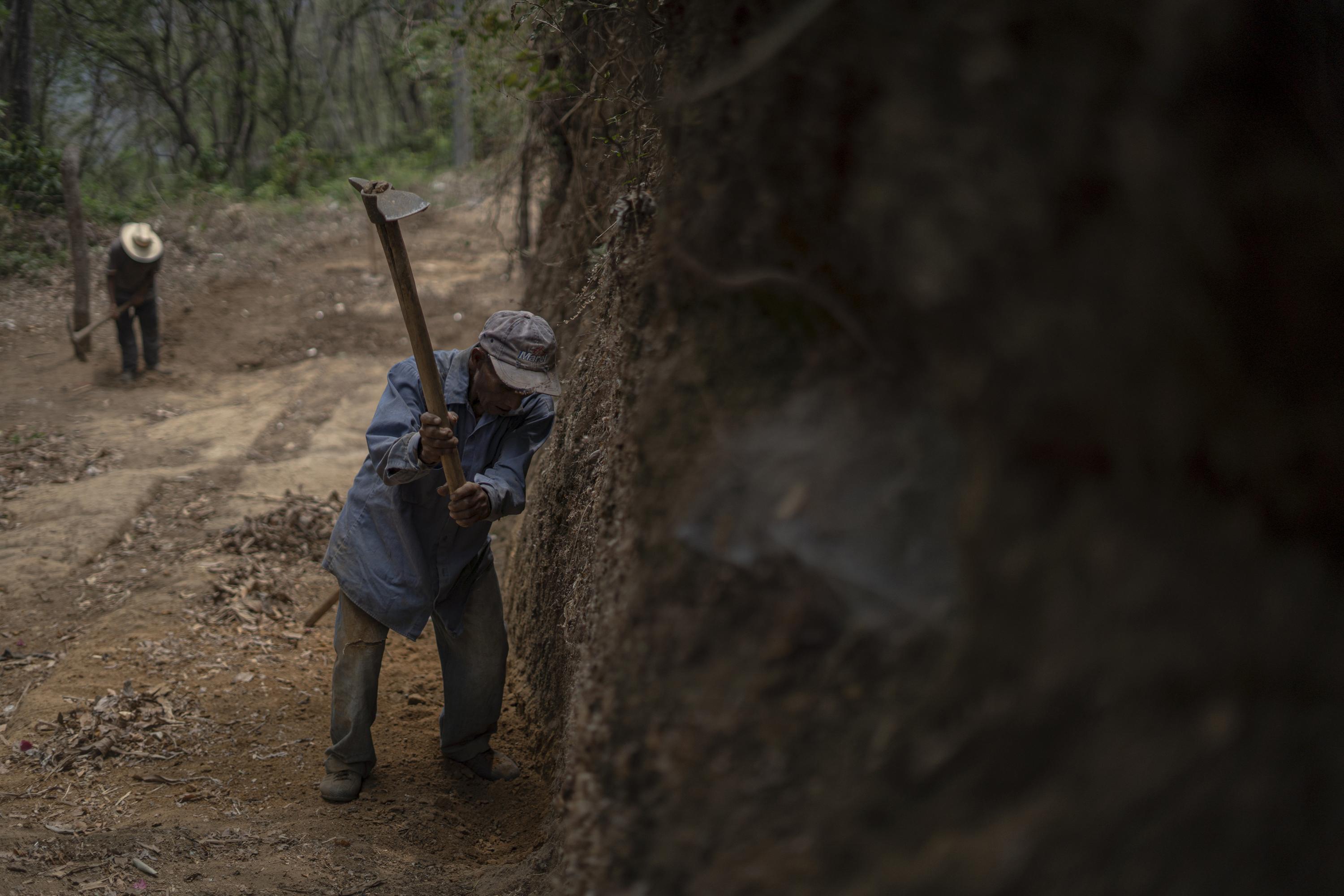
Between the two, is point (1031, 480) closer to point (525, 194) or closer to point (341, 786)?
point (341, 786)

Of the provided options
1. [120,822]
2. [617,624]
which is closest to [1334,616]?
[617,624]

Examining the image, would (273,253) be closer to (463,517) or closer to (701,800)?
(463,517)

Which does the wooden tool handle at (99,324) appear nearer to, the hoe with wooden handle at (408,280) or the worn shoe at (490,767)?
the worn shoe at (490,767)

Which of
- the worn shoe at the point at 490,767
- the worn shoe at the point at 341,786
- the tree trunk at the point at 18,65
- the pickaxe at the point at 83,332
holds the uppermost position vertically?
the tree trunk at the point at 18,65

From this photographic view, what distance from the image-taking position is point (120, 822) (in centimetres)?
305

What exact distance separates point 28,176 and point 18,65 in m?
1.96

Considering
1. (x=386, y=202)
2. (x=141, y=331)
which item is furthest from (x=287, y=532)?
(x=141, y=331)

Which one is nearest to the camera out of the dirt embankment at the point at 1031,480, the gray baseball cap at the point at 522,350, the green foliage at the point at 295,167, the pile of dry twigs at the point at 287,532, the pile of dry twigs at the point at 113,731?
the dirt embankment at the point at 1031,480

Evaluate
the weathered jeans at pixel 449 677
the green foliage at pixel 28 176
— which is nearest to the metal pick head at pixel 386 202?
the weathered jeans at pixel 449 677

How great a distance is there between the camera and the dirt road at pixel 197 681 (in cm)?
273

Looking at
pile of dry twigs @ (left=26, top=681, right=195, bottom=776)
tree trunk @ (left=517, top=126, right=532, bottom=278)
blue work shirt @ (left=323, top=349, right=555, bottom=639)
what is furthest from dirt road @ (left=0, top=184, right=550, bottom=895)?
tree trunk @ (left=517, top=126, right=532, bottom=278)

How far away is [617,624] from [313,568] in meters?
4.07

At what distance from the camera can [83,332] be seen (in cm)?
937

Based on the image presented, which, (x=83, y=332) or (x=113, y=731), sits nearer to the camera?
(x=113, y=731)
